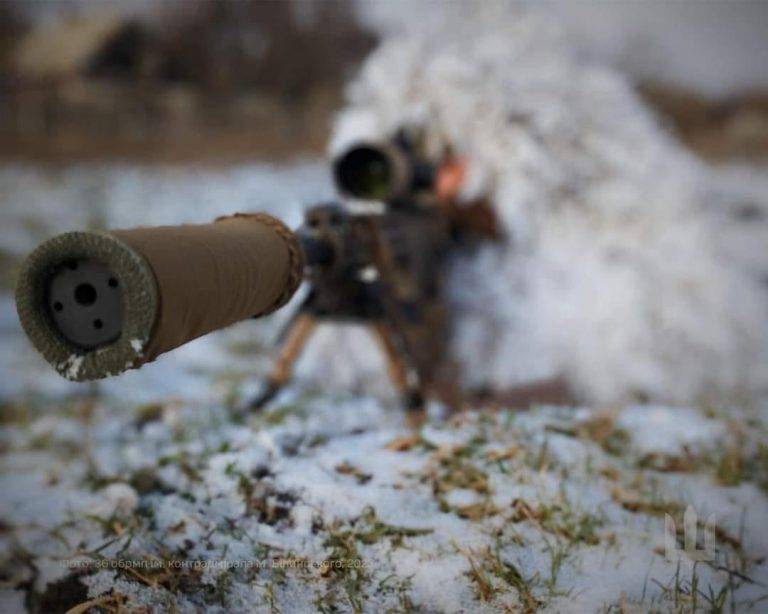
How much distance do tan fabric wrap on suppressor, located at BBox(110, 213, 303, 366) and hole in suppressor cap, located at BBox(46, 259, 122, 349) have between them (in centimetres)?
10

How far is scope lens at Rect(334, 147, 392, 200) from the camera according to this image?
365 cm

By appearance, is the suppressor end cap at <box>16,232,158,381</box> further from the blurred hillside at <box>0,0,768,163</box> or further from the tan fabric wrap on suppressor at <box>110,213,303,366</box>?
the blurred hillside at <box>0,0,768,163</box>

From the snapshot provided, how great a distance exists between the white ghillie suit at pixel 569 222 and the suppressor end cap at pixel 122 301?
9.09 feet

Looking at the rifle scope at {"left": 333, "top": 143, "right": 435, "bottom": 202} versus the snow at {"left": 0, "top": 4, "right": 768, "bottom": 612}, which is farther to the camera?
the rifle scope at {"left": 333, "top": 143, "right": 435, "bottom": 202}

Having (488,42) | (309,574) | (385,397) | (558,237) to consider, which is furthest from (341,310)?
(488,42)

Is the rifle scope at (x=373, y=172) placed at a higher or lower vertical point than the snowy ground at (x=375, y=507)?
higher

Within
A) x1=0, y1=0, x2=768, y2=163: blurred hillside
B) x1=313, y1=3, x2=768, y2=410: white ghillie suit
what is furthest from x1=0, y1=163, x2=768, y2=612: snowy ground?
x1=0, y1=0, x2=768, y2=163: blurred hillside

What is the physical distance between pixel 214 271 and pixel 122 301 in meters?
0.24

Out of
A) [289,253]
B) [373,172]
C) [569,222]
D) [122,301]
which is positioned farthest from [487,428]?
[569,222]

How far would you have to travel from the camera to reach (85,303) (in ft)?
4.87

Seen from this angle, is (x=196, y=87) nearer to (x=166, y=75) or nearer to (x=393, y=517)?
(x=166, y=75)

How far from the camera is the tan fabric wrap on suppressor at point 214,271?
1450 millimetres

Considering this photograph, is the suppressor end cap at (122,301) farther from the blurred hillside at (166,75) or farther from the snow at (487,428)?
the blurred hillside at (166,75)

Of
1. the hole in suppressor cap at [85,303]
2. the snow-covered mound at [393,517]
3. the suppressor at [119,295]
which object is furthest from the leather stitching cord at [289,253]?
the snow-covered mound at [393,517]
